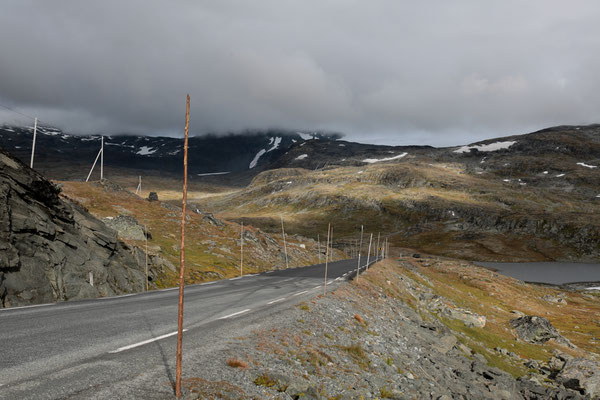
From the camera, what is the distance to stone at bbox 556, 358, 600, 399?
26.9 m

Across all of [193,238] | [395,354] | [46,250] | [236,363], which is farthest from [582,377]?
[193,238]

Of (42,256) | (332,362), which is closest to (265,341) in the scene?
(332,362)

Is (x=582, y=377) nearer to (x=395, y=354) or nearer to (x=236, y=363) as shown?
(x=395, y=354)

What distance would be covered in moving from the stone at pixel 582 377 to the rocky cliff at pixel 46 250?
36115 mm

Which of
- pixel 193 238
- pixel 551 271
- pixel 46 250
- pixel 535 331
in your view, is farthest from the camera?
pixel 551 271

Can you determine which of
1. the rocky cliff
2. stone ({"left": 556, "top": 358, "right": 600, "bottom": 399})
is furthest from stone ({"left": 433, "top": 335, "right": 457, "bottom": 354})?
the rocky cliff

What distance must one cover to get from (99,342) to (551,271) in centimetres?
16731

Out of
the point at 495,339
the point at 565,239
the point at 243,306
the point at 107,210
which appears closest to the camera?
the point at 243,306

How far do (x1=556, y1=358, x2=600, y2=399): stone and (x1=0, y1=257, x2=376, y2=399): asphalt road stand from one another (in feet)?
84.1

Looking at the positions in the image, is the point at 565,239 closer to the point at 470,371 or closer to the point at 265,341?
the point at 470,371

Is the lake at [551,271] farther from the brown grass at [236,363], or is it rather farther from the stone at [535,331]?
the brown grass at [236,363]

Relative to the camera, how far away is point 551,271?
5428 inches

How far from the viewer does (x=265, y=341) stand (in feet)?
45.8

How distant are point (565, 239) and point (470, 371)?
653 feet
